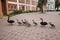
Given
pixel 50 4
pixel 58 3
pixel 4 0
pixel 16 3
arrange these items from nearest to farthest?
1. pixel 4 0
2. pixel 16 3
3. pixel 58 3
4. pixel 50 4

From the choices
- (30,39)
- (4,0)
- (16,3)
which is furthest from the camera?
(16,3)

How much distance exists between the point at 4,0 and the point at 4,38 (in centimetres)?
2041

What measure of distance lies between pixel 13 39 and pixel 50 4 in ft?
208

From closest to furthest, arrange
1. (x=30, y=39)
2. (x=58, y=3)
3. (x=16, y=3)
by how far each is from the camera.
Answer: (x=30, y=39) < (x=16, y=3) < (x=58, y=3)

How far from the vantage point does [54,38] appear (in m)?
7.57

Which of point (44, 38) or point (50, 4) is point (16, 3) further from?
point (50, 4)

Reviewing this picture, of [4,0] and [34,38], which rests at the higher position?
[4,0]

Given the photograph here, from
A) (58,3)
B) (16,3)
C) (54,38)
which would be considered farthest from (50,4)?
(54,38)

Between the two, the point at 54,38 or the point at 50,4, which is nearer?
the point at 54,38

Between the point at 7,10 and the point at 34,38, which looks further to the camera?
the point at 7,10

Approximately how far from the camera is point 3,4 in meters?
27.4

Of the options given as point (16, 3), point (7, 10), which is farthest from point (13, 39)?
point (16, 3)

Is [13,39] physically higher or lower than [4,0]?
lower

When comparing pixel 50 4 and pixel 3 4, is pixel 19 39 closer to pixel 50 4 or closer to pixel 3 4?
A: pixel 3 4
